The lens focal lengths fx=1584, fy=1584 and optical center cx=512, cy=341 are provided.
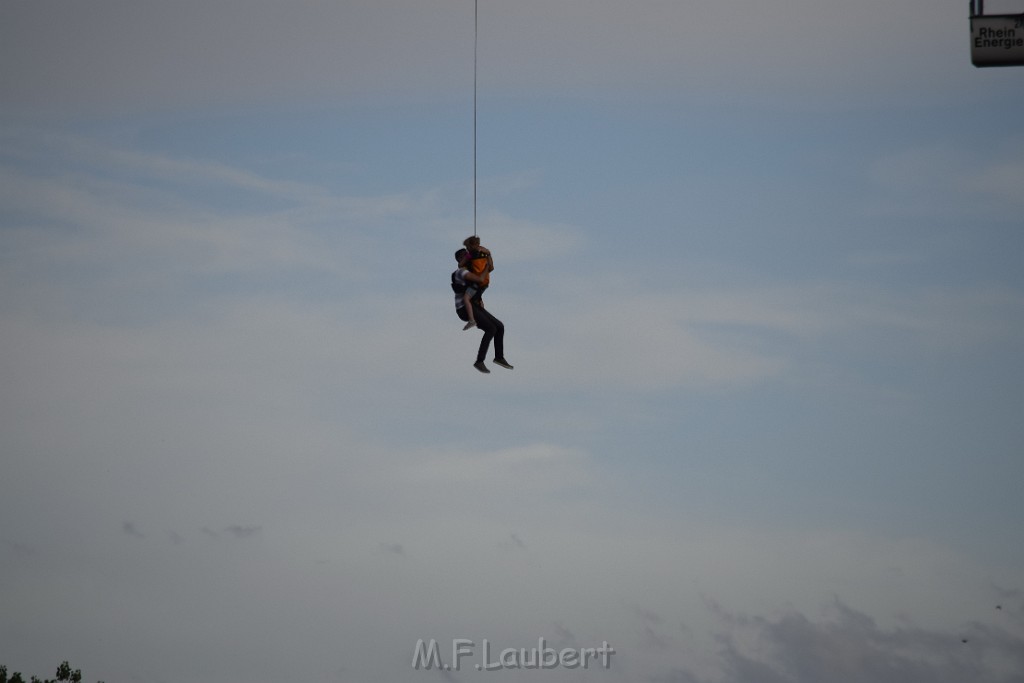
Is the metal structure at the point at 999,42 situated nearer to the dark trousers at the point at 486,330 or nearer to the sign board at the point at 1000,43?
the sign board at the point at 1000,43

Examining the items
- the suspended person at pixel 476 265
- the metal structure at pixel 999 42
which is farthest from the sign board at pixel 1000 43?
the suspended person at pixel 476 265

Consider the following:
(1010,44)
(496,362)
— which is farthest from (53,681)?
(1010,44)

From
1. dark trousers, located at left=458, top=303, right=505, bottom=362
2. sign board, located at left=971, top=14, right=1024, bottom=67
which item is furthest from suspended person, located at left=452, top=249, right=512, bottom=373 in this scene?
sign board, located at left=971, top=14, right=1024, bottom=67

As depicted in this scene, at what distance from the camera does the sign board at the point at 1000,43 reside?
22.0 m

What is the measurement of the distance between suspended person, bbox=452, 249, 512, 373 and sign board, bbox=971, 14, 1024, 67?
399 inches

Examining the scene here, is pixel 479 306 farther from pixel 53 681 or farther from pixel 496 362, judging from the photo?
pixel 53 681

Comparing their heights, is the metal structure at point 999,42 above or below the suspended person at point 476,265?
above

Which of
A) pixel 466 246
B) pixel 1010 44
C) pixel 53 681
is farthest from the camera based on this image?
pixel 53 681

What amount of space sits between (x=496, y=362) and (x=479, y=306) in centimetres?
108

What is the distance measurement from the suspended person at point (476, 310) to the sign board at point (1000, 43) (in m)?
10.1

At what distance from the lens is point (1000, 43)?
72.3 feet

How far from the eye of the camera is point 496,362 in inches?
1147

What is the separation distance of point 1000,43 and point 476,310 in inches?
427

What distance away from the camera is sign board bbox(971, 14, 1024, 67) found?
22016 mm
